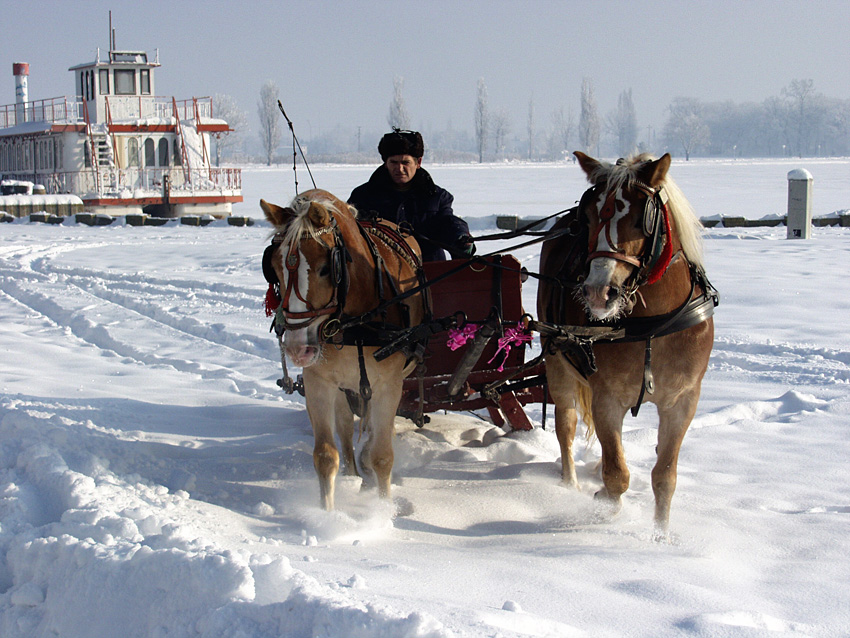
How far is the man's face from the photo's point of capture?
18.3ft

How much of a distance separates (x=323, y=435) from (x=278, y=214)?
1.16m

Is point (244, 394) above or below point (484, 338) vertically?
below

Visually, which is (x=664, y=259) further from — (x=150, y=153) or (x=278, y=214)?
(x=150, y=153)

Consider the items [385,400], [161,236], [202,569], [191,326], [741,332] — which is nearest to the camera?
[202,569]

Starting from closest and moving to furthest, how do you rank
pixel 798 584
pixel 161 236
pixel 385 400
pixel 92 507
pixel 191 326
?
pixel 798 584 < pixel 92 507 < pixel 385 400 < pixel 191 326 < pixel 161 236

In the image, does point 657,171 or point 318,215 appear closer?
point 657,171

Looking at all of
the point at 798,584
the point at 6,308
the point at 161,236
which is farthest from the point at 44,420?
the point at 161,236

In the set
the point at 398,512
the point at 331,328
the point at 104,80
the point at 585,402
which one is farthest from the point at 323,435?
the point at 104,80

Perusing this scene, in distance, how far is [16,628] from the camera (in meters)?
3.07

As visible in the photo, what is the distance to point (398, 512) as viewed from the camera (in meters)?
4.57

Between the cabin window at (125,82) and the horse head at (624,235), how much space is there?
112ft

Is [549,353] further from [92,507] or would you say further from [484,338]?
[92,507]

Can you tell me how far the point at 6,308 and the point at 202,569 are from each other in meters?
10.2

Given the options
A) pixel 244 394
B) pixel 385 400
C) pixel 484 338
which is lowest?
pixel 244 394
